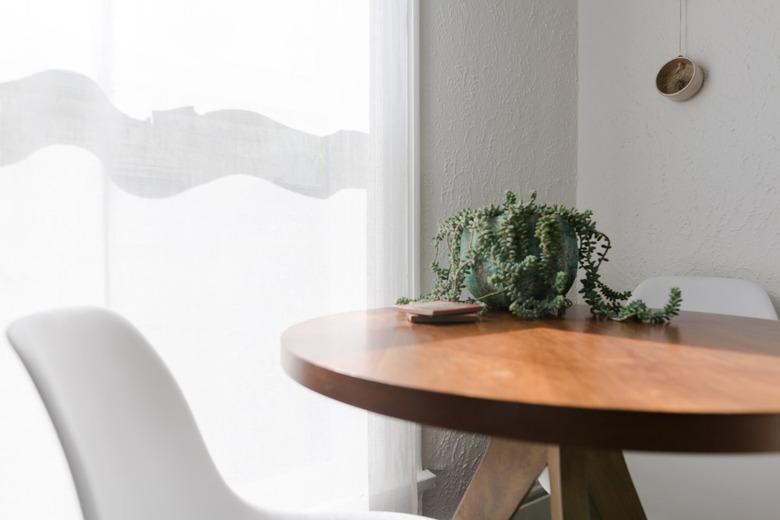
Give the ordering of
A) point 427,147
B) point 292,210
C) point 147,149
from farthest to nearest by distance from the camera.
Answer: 1. point 427,147
2. point 292,210
3. point 147,149

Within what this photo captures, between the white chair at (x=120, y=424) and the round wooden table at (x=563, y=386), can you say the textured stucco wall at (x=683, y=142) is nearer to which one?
the round wooden table at (x=563, y=386)

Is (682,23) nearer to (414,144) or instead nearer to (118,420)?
(414,144)

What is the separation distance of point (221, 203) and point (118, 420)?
76 centimetres

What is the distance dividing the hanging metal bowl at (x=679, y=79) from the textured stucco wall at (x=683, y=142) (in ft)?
0.12

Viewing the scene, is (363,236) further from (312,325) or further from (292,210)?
(312,325)

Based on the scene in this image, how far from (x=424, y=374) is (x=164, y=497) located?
455 mm

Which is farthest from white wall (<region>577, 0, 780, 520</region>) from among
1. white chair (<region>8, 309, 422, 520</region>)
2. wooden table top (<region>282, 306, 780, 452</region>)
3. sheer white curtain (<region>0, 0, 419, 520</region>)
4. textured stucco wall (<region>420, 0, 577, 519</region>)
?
white chair (<region>8, 309, 422, 520</region>)

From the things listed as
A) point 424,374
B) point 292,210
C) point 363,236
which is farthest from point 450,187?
point 424,374

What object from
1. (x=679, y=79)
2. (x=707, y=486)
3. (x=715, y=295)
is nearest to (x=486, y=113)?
(x=679, y=79)

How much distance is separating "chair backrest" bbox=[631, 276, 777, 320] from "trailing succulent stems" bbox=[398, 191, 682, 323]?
2.43ft

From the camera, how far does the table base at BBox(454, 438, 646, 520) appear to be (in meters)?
0.83

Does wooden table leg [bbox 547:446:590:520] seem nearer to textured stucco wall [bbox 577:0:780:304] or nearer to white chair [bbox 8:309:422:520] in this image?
white chair [bbox 8:309:422:520]

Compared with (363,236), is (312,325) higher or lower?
lower

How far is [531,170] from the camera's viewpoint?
2.27 metres
